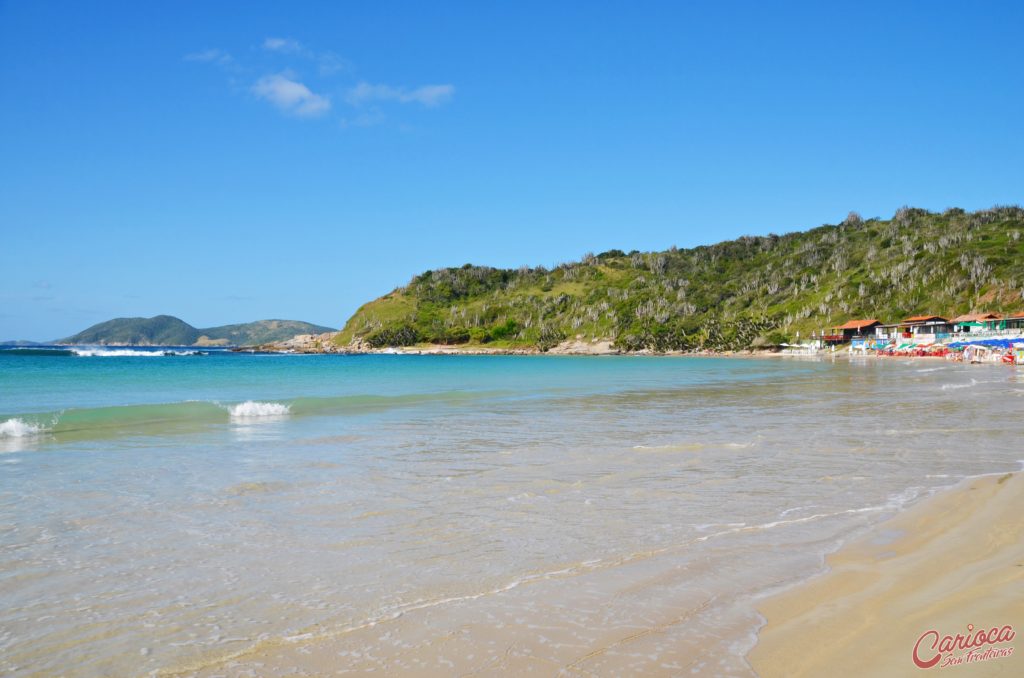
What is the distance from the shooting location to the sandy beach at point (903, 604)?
185 inches

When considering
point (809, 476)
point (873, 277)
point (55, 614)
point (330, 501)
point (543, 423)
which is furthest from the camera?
point (873, 277)

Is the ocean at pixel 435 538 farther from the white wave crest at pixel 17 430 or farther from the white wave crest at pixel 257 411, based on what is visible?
the white wave crest at pixel 257 411

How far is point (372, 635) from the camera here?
543 centimetres

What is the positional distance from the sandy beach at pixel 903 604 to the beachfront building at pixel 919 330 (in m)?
114

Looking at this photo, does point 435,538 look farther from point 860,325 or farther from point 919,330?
point 860,325

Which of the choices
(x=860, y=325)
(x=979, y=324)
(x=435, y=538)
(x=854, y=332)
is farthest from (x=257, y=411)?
(x=854, y=332)

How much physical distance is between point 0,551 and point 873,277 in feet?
599

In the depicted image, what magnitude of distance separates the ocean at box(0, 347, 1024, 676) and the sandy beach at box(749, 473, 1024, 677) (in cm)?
33

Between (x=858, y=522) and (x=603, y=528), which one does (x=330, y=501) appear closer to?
(x=603, y=528)

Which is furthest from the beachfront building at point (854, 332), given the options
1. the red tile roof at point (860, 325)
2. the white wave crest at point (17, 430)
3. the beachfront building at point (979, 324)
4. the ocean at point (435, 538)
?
the white wave crest at point (17, 430)

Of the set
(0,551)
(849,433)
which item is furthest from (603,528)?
(849,433)

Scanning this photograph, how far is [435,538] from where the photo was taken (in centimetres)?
821

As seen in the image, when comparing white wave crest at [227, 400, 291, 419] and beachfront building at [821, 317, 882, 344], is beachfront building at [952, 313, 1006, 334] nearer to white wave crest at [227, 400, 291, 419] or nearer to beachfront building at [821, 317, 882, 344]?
beachfront building at [821, 317, 882, 344]

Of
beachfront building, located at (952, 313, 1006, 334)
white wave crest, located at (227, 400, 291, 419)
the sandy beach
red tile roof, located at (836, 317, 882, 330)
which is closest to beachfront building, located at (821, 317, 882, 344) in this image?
red tile roof, located at (836, 317, 882, 330)
